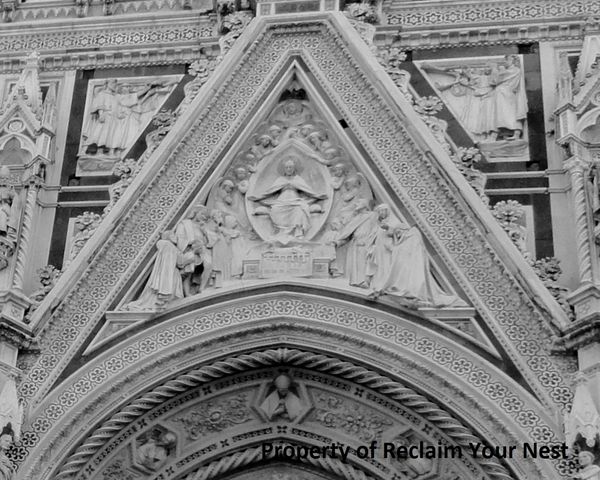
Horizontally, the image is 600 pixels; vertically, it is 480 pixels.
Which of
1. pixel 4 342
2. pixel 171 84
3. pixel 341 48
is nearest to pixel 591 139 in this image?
pixel 341 48

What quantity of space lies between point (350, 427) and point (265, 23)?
13.5 ft

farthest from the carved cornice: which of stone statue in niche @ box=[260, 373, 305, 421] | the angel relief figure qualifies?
stone statue in niche @ box=[260, 373, 305, 421]

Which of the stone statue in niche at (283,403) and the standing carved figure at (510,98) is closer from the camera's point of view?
the stone statue in niche at (283,403)

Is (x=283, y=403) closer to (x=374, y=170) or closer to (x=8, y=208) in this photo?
(x=374, y=170)

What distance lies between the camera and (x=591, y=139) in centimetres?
1420

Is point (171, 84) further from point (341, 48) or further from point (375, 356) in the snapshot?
point (375, 356)

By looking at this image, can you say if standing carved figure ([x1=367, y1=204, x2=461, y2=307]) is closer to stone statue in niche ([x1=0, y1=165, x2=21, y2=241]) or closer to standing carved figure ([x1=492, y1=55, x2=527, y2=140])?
standing carved figure ([x1=492, y1=55, x2=527, y2=140])

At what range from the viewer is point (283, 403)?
13680mm

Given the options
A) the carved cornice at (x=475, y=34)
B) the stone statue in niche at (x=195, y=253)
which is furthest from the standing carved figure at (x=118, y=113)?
the carved cornice at (x=475, y=34)

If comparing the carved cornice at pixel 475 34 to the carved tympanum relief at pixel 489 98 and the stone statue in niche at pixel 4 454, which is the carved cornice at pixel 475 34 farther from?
the stone statue in niche at pixel 4 454

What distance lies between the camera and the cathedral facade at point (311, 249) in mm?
13180

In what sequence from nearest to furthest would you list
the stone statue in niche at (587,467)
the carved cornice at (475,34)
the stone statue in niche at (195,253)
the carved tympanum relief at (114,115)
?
the stone statue in niche at (587,467) < the stone statue in niche at (195,253) < the carved tympanum relief at (114,115) < the carved cornice at (475,34)

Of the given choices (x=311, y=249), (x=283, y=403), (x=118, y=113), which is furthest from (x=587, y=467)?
(x=118, y=113)

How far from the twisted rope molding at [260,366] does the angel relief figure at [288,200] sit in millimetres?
1138
